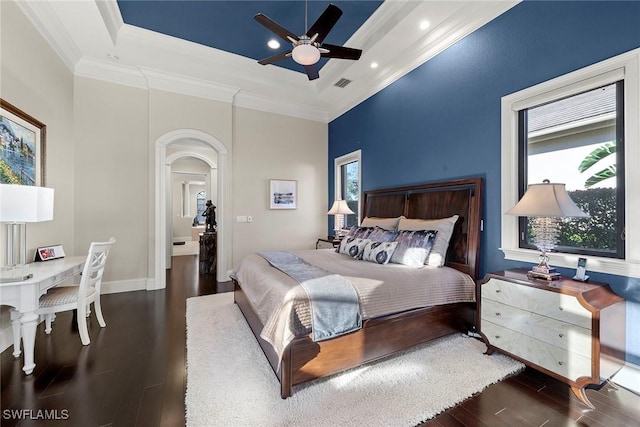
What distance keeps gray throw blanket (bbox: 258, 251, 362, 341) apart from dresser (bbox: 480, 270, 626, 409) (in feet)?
4.15

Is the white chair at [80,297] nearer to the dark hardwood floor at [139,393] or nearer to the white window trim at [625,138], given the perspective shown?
the dark hardwood floor at [139,393]

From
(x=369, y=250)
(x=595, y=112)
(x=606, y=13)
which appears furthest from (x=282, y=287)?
(x=606, y=13)

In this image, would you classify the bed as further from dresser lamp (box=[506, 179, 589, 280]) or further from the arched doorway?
the arched doorway

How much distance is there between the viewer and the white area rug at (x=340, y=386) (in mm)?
1671

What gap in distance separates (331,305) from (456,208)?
6.76ft

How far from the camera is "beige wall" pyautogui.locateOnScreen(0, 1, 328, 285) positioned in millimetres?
3094

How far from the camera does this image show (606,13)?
210cm

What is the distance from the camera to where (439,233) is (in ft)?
10.0

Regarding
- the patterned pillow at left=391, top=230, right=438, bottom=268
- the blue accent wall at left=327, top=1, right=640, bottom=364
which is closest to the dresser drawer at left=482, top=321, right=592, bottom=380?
the blue accent wall at left=327, top=1, right=640, bottom=364

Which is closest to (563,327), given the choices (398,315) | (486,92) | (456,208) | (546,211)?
(546,211)

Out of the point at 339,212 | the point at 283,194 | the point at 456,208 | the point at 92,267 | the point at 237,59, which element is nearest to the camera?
the point at 92,267

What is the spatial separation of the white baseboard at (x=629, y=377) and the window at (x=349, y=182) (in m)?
3.56

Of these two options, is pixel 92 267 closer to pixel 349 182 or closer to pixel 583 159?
pixel 349 182

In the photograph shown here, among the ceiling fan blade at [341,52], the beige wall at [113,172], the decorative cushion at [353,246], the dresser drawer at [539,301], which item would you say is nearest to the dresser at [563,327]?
the dresser drawer at [539,301]
